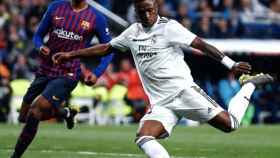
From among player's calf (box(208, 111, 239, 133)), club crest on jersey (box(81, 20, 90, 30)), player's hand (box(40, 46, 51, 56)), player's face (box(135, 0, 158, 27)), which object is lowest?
player's calf (box(208, 111, 239, 133))

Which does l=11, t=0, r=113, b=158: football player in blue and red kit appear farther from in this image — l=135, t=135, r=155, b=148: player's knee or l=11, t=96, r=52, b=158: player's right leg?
l=135, t=135, r=155, b=148: player's knee

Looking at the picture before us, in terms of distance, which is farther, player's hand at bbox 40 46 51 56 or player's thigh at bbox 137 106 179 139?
player's hand at bbox 40 46 51 56

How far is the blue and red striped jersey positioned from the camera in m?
13.6

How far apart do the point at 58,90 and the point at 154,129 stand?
8.43 ft

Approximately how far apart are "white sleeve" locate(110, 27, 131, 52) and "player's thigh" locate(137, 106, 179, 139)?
0.80 metres

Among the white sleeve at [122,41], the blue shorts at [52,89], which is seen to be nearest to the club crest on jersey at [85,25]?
the blue shorts at [52,89]

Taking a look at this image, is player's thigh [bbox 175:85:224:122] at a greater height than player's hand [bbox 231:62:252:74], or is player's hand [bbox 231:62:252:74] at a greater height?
player's hand [bbox 231:62:252:74]

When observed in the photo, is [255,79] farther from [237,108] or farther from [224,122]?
[224,122]

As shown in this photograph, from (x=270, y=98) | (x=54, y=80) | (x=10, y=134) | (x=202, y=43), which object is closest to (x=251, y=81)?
(x=202, y=43)

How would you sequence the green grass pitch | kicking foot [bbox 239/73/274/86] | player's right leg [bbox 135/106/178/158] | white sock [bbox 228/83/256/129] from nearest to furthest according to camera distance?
1. player's right leg [bbox 135/106/178/158]
2. white sock [bbox 228/83/256/129]
3. kicking foot [bbox 239/73/274/86]
4. the green grass pitch

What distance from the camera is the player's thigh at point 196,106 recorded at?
37.0ft

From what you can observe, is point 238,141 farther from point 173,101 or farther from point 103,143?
point 173,101

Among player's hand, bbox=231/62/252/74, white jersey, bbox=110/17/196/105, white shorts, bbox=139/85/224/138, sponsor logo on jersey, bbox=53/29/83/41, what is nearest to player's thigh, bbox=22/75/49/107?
sponsor logo on jersey, bbox=53/29/83/41

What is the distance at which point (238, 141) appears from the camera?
18281 millimetres
